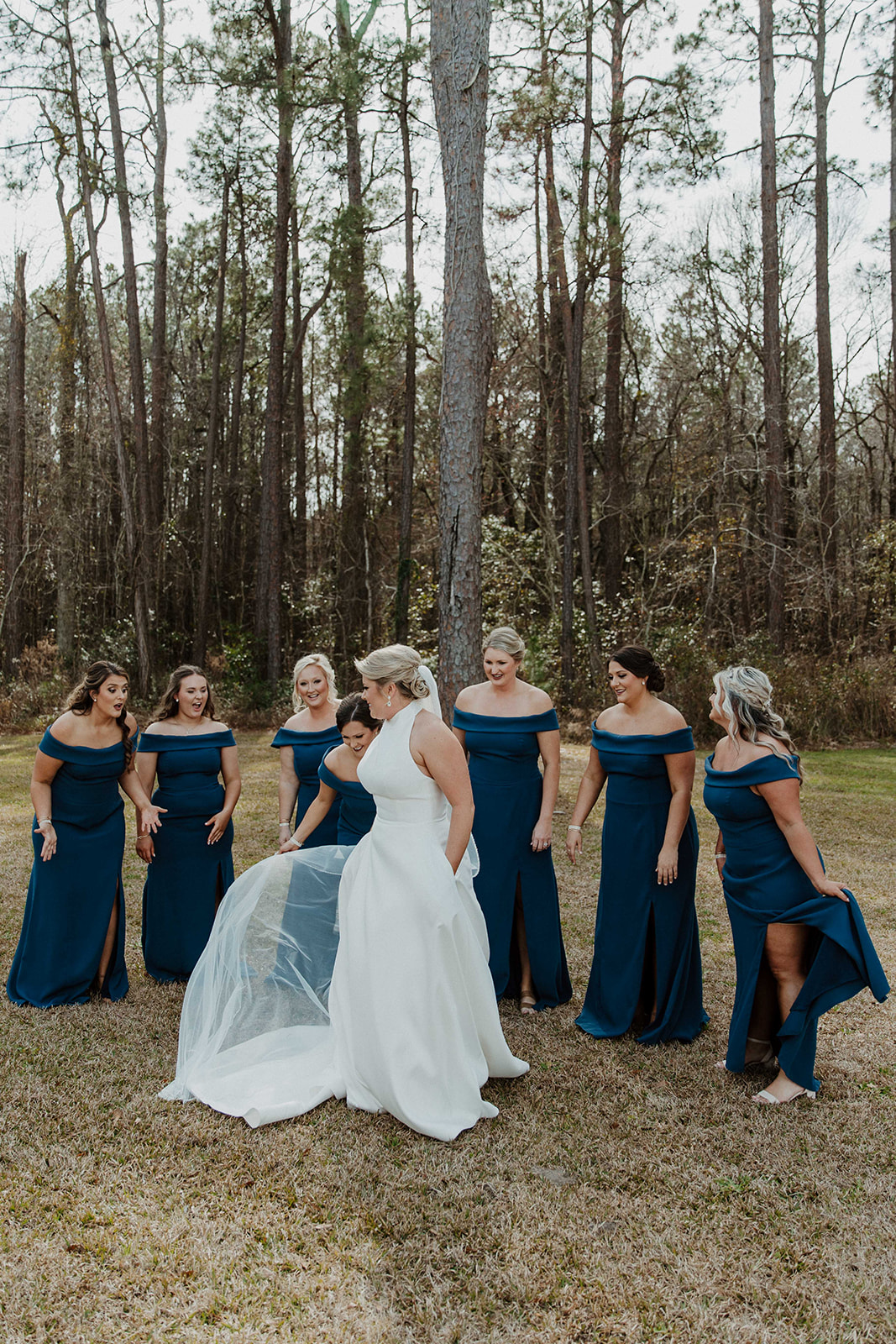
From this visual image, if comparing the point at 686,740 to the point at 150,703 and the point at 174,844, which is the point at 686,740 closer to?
the point at 174,844

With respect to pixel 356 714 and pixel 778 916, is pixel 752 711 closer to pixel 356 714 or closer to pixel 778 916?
pixel 778 916

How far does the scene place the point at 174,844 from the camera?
18.4 ft

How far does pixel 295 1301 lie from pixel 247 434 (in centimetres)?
2499

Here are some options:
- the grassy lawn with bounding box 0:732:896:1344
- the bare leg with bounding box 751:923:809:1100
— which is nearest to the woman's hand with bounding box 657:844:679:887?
the bare leg with bounding box 751:923:809:1100

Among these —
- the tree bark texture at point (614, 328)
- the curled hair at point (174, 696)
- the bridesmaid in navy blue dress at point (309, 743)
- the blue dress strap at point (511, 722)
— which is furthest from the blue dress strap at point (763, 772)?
the tree bark texture at point (614, 328)

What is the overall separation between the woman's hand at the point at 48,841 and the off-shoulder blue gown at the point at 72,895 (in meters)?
0.10

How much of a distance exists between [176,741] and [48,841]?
867 millimetres

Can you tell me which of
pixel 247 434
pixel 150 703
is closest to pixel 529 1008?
pixel 150 703

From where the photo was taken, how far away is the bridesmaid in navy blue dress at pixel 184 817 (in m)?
5.54

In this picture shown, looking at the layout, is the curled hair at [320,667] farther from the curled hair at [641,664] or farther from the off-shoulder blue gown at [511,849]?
the curled hair at [641,664]

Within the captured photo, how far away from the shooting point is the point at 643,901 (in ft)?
15.5

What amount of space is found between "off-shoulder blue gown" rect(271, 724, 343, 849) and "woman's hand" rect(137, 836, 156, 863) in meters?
0.86

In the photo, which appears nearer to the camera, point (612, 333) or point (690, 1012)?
point (690, 1012)

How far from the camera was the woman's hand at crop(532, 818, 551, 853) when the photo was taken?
5074mm
